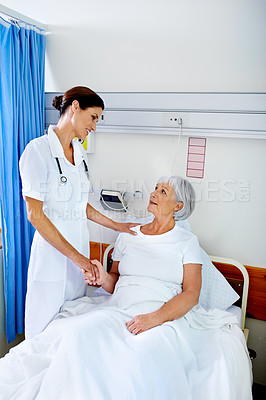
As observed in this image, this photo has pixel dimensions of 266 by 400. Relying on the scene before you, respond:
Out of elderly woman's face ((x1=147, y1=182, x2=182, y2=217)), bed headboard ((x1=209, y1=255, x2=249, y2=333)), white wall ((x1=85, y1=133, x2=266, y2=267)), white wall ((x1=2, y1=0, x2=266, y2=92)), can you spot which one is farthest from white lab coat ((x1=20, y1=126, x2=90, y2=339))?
bed headboard ((x1=209, y1=255, x2=249, y2=333))

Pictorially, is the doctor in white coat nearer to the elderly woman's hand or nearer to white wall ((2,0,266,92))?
the elderly woman's hand

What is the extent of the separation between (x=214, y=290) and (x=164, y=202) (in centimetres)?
59

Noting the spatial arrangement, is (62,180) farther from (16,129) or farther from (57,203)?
(16,129)

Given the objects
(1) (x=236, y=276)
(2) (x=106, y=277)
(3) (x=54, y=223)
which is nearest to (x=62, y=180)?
(3) (x=54, y=223)

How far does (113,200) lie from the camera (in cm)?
247

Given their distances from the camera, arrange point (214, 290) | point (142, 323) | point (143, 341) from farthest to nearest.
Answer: point (214, 290), point (142, 323), point (143, 341)

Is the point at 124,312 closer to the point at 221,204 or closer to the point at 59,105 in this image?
the point at 221,204

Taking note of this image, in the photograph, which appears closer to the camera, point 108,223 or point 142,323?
point 142,323

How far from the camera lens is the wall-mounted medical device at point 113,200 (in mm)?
2438

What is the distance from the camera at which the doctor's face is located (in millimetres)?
1911

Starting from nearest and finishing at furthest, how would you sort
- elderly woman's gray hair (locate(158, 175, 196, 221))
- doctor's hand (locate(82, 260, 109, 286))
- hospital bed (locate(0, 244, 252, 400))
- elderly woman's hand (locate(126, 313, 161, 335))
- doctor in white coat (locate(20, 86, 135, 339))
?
hospital bed (locate(0, 244, 252, 400))
elderly woman's hand (locate(126, 313, 161, 335))
doctor in white coat (locate(20, 86, 135, 339))
doctor's hand (locate(82, 260, 109, 286))
elderly woman's gray hair (locate(158, 175, 196, 221))

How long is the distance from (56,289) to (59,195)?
1.62ft

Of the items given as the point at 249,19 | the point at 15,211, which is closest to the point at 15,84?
the point at 15,211

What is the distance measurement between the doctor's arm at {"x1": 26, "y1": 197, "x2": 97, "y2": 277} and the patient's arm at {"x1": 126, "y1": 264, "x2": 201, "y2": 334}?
39 centimetres
